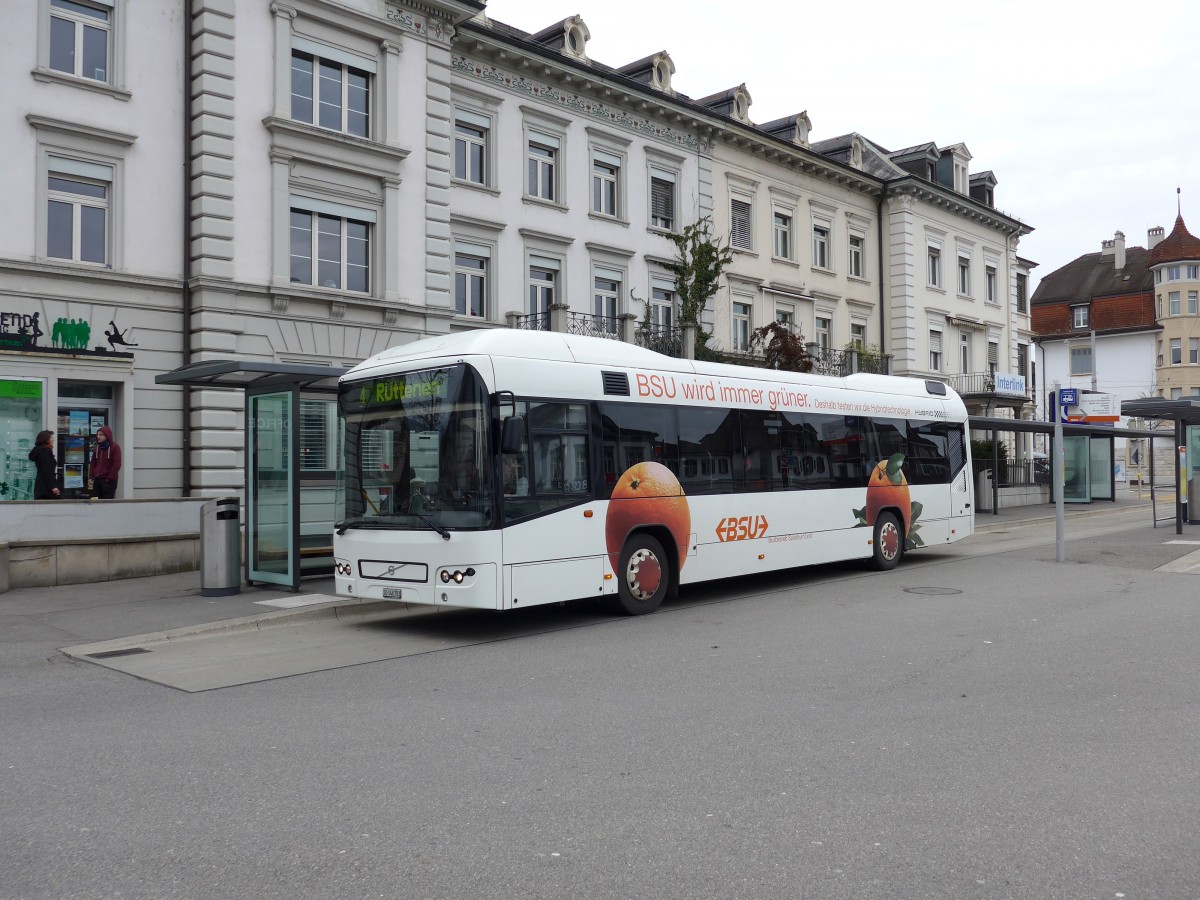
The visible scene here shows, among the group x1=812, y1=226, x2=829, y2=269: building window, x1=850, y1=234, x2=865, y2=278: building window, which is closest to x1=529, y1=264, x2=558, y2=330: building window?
x1=812, y1=226, x2=829, y2=269: building window

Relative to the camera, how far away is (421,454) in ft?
34.7

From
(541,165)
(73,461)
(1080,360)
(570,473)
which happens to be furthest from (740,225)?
(1080,360)

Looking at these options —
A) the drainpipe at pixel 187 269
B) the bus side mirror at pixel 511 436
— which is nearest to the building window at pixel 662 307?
the drainpipe at pixel 187 269

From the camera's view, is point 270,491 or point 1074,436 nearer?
point 270,491

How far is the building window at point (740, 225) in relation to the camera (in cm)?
3269

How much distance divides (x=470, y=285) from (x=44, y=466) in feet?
36.4

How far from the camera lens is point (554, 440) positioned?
1113 centimetres

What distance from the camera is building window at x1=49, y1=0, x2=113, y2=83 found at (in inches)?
722

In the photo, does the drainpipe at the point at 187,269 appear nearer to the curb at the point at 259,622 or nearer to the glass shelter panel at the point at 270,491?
the glass shelter panel at the point at 270,491

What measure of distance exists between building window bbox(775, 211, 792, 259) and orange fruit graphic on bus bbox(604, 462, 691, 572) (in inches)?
927

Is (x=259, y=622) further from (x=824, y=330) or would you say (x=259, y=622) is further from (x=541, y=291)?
(x=824, y=330)

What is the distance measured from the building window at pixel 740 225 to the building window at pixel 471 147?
31.9 feet

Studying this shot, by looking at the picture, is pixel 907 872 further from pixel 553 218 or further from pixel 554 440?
pixel 553 218

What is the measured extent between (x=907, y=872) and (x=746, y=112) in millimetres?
31707
